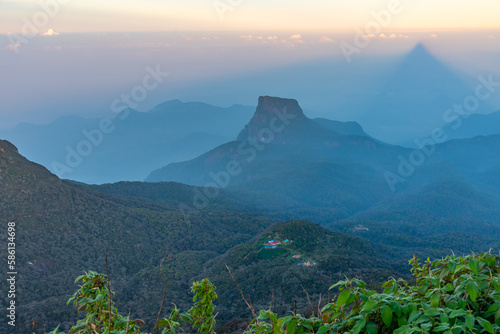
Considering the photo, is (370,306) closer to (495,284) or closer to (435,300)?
(435,300)

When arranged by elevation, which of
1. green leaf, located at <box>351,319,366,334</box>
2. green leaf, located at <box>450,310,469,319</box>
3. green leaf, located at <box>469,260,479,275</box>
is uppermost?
green leaf, located at <box>469,260,479,275</box>

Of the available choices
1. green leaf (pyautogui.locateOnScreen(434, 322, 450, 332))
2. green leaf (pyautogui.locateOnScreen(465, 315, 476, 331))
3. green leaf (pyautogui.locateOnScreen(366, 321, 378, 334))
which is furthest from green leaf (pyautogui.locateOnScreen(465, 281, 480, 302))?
green leaf (pyautogui.locateOnScreen(366, 321, 378, 334))

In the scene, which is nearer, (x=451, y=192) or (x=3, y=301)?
(x=3, y=301)

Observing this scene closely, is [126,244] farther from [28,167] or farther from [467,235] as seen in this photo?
[467,235]

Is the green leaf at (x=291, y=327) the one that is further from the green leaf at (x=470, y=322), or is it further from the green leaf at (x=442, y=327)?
the green leaf at (x=470, y=322)

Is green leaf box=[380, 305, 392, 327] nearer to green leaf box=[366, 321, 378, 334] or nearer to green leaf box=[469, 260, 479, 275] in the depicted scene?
green leaf box=[366, 321, 378, 334]

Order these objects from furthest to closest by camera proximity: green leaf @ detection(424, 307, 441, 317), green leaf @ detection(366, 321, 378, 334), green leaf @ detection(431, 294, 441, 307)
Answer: green leaf @ detection(431, 294, 441, 307) < green leaf @ detection(366, 321, 378, 334) < green leaf @ detection(424, 307, 441, 317)

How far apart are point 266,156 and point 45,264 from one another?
11941cm

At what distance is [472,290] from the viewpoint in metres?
3.39

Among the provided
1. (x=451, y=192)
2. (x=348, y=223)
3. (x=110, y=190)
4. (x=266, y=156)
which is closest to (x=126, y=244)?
(x=110, y=190)

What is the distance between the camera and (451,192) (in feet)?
354

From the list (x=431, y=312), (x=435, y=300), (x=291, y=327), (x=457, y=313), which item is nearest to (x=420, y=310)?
(x=435, y=300)

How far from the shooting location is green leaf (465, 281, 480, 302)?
3.35 metres

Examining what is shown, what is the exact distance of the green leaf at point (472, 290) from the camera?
335 cm
